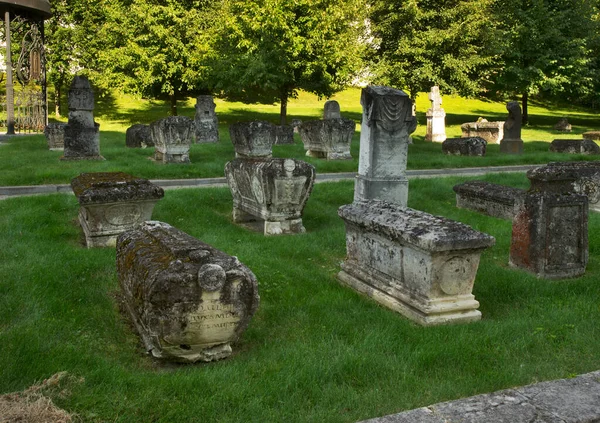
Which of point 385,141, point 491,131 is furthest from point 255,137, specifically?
point 491,131

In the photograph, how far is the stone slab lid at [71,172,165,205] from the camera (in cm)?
830

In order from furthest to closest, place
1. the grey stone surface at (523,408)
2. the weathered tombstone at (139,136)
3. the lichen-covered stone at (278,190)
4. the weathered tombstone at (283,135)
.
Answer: the weathered tombstone at (283,135) < the weathered tombstone at (139,136) < the lichen-covered stone at (278,190) < the grey stone surface at (523,408)

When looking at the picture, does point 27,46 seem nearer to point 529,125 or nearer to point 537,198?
point 537,198

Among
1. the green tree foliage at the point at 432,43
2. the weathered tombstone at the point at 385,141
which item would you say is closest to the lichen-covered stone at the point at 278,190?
the weathered tombstone at the point at 385,141

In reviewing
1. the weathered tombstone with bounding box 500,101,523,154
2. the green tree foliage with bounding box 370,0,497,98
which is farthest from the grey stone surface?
the green tree foliage with bounding box 370,0,497,98

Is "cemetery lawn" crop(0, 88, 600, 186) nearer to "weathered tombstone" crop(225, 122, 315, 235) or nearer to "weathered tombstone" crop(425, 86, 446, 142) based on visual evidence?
"weathered tombstone" crop(425, 86, 446, 142)

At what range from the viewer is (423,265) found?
5.92m

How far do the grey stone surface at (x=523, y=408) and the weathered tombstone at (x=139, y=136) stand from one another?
18283 millimetres

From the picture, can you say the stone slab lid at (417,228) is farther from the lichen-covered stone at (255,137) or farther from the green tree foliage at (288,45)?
the green tree foliage at (288,45)

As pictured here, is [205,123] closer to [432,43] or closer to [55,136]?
[55,136]

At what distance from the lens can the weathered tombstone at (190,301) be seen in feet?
15.3

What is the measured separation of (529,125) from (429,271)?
33.0m

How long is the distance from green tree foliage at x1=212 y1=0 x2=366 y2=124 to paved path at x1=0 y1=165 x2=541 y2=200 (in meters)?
11.2

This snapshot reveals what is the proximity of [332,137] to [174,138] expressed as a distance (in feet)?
16.4
